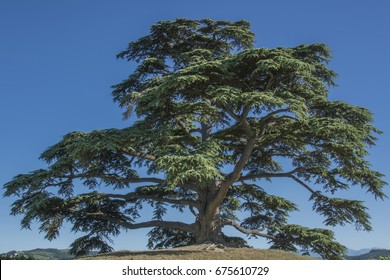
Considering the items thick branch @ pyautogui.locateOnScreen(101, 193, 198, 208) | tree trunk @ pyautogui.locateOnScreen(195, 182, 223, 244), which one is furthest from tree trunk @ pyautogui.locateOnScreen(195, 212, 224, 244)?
thick branch @ pyautogui.locateOnScreen(101, 193, 198, 208)

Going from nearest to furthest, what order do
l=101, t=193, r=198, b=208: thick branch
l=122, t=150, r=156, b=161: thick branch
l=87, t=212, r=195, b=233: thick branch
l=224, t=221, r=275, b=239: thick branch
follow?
l=122, t=150, r=156, b=161: thick branch
l=101, t=193, r=198, b=208: thick branch
l=87, t=212, r=195, b=233: thick branch
l=224, t=221, r=275, b=239: thick branch

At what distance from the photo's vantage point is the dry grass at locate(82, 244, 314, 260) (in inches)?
684

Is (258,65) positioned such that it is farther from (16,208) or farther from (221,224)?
(16,208)

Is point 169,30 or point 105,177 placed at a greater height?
point 169,30

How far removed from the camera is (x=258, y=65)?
18078mm

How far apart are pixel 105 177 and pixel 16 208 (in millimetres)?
4332

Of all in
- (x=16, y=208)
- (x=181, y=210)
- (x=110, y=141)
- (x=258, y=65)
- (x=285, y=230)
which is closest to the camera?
(x=258, y=65)

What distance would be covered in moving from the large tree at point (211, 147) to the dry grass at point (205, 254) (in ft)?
8.47

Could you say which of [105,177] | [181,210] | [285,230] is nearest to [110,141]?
[105,177]

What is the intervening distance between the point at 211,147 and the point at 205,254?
419 centimetres

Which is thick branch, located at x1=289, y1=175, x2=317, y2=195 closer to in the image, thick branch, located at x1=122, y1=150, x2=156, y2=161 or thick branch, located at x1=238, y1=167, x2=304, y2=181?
thick branch, located at x1=238, y1=167, x2=304, y2=181

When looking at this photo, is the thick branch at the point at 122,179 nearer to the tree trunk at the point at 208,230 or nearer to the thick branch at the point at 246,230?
the tree trunk at the point at 208,230

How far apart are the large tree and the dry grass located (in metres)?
2.58

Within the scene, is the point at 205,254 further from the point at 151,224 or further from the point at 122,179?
the point at 122,179
